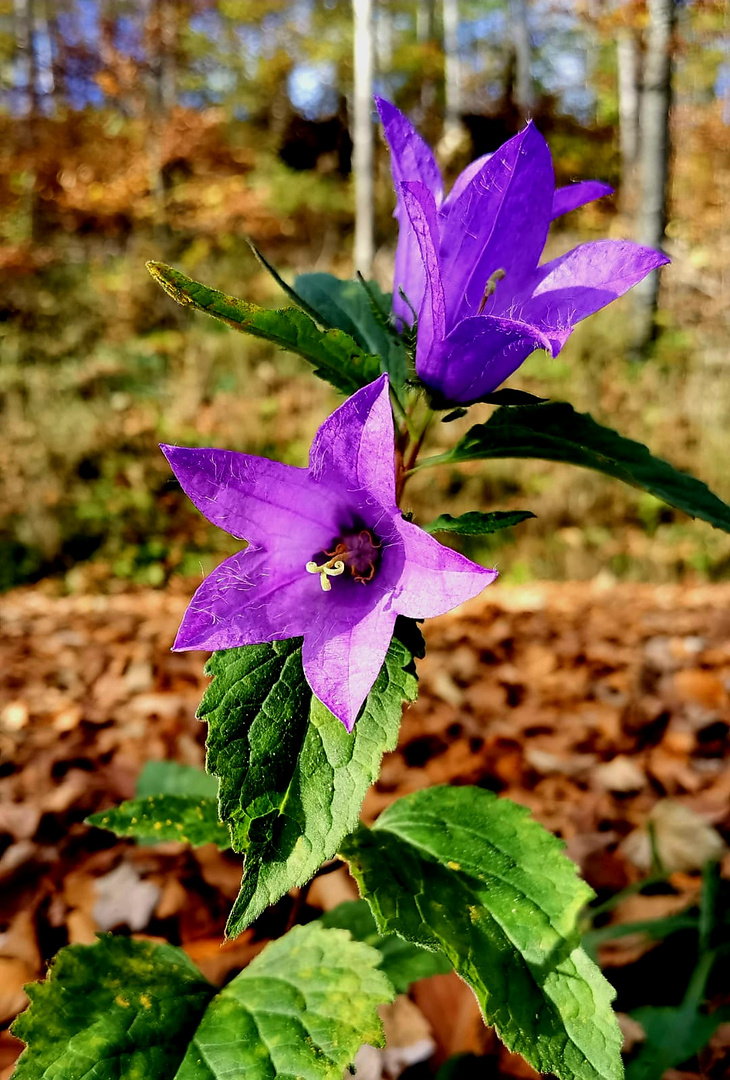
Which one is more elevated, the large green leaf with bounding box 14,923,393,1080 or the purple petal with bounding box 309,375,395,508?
the purple petal with bounding box 309,375,395,508

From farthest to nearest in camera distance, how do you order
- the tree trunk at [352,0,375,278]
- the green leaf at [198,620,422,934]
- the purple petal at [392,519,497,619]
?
the tree trunk at [352,0,375,278]
the green leaf at [198,620,422,934]
the purple petal at [392,519,497,619]

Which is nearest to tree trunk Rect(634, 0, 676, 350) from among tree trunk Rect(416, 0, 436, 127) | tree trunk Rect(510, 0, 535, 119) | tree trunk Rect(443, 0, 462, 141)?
tree trunk Rect(443, 0, 462, 141)

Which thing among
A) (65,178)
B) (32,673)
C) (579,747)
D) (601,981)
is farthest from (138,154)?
(601,981)

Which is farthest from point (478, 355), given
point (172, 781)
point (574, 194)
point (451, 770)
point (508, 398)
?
point (451, 770)

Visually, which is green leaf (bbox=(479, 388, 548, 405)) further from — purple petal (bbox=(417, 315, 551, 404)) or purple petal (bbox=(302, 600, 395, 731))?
purple petal (bbox=(302, 600, 395, 731))

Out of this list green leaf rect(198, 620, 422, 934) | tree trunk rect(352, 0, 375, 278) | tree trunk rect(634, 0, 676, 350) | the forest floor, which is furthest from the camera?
tree trunk rect(352, 0, 375, 278)

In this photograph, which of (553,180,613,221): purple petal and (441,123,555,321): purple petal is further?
(553,180,613,221): purple petal

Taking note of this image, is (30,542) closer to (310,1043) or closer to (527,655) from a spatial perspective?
(527,655)
